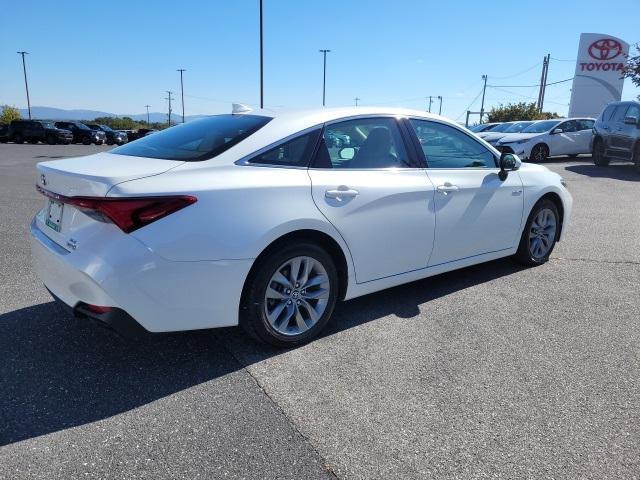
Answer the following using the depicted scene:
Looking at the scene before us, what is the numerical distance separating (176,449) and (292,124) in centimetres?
207

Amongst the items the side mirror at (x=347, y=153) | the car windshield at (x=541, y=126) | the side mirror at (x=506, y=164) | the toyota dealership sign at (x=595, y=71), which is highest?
the toyota dealership sign at (x=595, y=71)

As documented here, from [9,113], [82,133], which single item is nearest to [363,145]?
[82,133]

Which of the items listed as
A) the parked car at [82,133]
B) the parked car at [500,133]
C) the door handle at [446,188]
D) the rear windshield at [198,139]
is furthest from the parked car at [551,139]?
the parked car at [82,133]

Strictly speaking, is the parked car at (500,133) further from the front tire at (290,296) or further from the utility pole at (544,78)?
the utility pole at (544,78)

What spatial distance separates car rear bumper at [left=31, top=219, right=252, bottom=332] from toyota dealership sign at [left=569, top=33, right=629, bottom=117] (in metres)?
47.1

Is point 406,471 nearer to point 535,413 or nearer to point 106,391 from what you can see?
point 535,413

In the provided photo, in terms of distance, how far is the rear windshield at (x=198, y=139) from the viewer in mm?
3109

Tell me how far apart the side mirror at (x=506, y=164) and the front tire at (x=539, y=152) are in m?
14.3

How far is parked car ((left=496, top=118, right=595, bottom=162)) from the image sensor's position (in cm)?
1739

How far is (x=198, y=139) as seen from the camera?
3.37 metres

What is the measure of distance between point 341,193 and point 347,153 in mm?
374

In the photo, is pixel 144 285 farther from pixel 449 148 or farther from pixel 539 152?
pixel 539 152

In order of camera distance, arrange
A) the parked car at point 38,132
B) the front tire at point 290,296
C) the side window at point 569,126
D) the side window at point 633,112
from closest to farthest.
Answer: the front tire at point 290,296 < the side window at point 633,112 < the side window at point 569,126 < the parked car at point 38,132

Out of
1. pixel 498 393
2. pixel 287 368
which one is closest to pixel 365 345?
pixel 287 368
